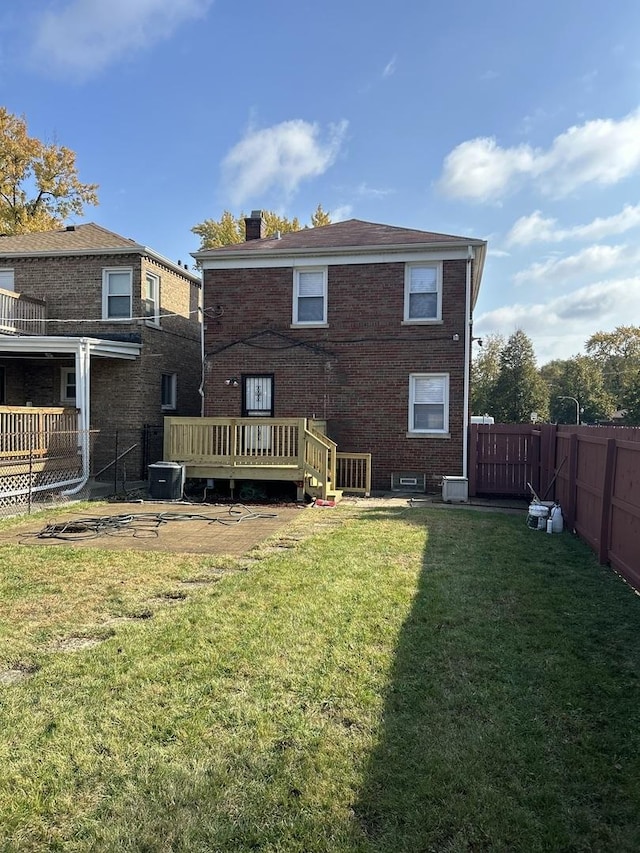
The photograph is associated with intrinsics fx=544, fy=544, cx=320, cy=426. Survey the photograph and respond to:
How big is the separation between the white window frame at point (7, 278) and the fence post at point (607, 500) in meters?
16.1

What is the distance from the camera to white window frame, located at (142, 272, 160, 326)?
15320 mm

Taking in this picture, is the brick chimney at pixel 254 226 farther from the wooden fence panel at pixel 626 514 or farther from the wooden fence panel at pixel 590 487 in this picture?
the wooden fence panel at pixel 626 514

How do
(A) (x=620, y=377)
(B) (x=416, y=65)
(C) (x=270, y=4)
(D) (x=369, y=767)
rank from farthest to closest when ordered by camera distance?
(A) (x=620, y=377)
(B) (x=416, y=65)
(C) (x=270, y=4)
(D) (x=369, y=767)

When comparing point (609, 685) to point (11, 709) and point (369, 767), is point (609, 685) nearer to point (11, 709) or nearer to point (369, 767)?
point (369, 767)

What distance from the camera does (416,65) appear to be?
37.4 feet

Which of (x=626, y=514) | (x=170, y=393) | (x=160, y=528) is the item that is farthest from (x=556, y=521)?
(x=170, y=393)

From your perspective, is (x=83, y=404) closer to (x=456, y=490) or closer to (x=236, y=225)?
(x=456, y=490)

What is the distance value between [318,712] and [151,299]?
571 inches

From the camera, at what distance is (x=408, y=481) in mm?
13820

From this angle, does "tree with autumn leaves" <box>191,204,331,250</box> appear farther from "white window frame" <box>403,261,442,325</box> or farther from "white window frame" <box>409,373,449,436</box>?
"white window frame" <box>409,373,449,436</box>

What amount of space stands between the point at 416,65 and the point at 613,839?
42.8 ft

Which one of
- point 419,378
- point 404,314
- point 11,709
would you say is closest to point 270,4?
point 404,314

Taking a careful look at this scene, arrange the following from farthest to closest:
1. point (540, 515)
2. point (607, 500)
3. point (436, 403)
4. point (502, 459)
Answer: point (436, 403), point (502, 459), point (540, 515), point (607, 500)

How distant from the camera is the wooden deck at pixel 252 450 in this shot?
11680 mm
